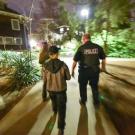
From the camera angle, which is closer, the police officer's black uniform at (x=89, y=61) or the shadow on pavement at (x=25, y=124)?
the shadow on pavement at (x=25, y=124)

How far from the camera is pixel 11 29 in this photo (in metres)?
40.8

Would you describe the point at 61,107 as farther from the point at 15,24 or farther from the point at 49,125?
the point at 15,24

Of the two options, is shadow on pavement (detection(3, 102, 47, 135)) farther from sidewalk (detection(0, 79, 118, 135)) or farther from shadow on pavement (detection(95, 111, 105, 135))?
shadow on pavement (detection(95, 111, 105, 135))

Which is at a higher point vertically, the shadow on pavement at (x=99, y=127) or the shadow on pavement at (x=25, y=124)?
the shadow on pavement at (x=99, y=127)

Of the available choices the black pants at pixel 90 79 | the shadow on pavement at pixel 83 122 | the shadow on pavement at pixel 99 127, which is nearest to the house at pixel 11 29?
the black pants at pixel 90 79

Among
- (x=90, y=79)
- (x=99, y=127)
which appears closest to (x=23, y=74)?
(x=90, y=79)

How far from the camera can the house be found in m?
39.1

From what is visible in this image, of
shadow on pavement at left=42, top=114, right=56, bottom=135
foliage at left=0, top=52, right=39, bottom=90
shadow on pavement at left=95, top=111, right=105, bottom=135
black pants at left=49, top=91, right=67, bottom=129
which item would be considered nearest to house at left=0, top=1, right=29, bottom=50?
foliage at left=0, top=52, right=39, bottom=90

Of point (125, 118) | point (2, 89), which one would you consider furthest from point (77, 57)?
point (2, 89)

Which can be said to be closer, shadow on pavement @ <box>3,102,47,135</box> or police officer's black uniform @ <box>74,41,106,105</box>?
shadow on pavement @ <box>3,102,47,135</box>

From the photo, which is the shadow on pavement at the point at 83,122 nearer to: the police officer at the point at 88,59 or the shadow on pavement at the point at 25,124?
the police officer at the point at 88,59

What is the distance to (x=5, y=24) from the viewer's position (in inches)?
1566

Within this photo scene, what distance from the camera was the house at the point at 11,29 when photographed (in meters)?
39.1

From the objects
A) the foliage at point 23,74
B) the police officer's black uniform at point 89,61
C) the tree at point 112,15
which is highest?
the tree at point 112,15
